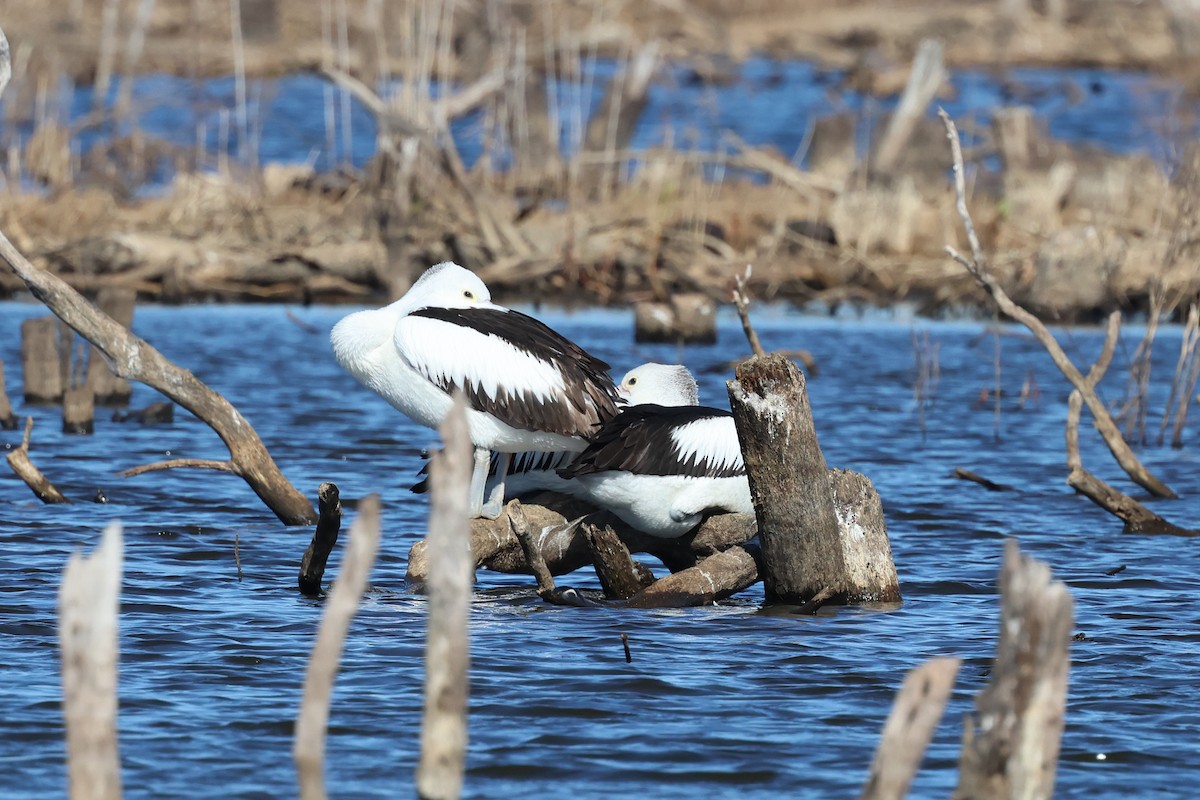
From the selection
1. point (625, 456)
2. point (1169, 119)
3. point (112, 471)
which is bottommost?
point (112, 471)

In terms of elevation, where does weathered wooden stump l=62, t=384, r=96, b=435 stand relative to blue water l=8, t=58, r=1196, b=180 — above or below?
below

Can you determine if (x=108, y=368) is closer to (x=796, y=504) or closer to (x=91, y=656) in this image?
(x=796, y=504)

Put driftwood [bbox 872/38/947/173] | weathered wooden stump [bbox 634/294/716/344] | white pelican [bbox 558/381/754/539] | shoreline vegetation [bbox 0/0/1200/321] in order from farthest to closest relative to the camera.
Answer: driftwood [bbox 872/38/947/173] < shoreline vegetation [bbox 0/0/1200/321] < weathered wooden stump [bbox 634/294/716/344] < white pelican [bbox 558/381/754/539]

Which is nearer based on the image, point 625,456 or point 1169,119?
point 625,456

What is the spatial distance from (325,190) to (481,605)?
1487 centimetres

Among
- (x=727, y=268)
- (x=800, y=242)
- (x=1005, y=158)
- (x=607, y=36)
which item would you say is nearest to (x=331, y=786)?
(x=727, y=268)

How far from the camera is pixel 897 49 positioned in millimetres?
48125

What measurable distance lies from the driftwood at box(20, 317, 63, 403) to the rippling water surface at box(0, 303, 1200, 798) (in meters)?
0.72

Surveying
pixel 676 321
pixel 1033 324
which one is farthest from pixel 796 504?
pixel 676 321

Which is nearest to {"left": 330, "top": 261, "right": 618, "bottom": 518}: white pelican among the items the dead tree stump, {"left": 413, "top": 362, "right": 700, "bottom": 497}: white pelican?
{"left": 413, "top": 362, "right": 700, "bottom": 497}: white pelican

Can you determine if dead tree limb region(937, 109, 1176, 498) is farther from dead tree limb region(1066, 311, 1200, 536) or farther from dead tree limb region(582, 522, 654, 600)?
dead tree limb region(582, 522, 654, 600)

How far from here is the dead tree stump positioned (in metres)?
12.8

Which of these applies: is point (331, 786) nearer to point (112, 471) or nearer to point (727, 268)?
point (112, 471)

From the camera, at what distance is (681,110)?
39.7m
